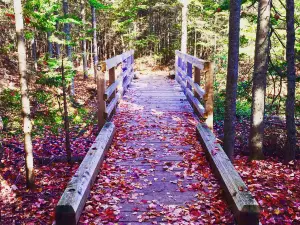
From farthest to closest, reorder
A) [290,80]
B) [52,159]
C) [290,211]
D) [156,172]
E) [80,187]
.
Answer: [52,159] → [290,80] → [290,211] → [156,172] → [80,187]

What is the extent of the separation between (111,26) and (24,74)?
23530mm

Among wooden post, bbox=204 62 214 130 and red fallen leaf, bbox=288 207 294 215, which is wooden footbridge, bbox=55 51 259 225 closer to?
wooden post, bbox=204 62 214 130

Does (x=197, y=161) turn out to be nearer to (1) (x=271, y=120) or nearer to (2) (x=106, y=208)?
(2) (x=106, y=208)

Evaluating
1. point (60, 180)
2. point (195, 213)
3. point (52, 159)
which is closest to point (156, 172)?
point (195, 213)

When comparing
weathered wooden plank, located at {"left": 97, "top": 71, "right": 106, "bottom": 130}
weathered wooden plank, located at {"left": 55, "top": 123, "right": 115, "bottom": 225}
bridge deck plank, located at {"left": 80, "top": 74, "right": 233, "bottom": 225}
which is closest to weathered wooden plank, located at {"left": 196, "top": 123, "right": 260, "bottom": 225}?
bridge deck plank, located at {"left": 80, "top": 74, "right": 233, "bottom": 225}

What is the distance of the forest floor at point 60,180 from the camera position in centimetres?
545

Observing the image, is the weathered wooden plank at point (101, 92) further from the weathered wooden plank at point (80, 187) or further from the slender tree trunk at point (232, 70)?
the slender tree trunk at point (232, 70)

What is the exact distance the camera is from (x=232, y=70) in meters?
5.77

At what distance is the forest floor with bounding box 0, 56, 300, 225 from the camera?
17.9 feet

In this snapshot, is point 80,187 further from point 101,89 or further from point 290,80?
point 290,80

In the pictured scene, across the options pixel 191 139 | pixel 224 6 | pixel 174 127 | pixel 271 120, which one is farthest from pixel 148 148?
pixel 271 120

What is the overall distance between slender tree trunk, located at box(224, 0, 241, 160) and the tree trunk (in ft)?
5.40

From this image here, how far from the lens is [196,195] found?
13.6ft

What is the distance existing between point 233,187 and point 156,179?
4.24 ft
